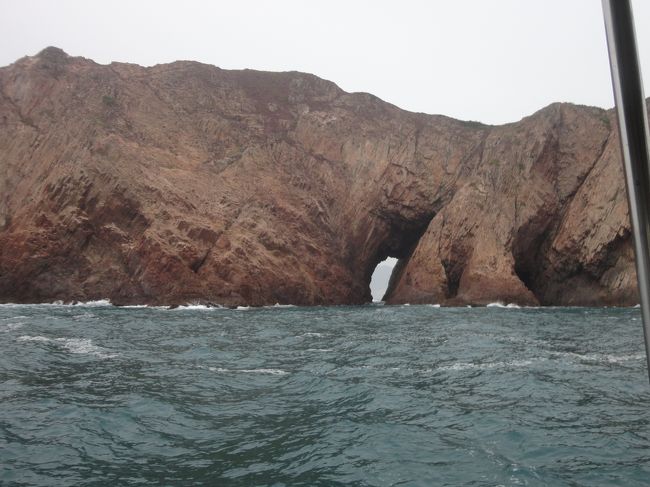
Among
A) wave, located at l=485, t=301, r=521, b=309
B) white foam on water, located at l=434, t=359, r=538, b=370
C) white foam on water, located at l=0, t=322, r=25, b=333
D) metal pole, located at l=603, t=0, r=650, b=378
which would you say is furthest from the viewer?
wave, located at l=485, t=301, r=521, b=309

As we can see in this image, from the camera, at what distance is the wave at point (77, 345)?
1333 centimetres

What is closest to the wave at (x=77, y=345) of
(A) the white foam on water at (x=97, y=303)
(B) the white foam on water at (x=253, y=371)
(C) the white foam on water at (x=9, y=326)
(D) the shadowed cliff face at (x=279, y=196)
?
(C) the white foam on water at (x=9, y=326)

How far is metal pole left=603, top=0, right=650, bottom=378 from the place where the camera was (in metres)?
1.43

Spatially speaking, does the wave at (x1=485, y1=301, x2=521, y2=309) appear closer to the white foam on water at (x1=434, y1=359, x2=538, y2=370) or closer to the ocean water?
the ocean water

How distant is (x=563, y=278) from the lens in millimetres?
38188

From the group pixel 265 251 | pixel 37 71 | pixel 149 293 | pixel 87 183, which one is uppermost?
pixel 37 71

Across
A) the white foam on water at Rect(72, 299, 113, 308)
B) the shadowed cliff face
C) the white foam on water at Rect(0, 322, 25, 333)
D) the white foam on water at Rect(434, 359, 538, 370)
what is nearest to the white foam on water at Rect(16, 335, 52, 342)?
the white foam on water at Rect(0, 322, 25, 333)

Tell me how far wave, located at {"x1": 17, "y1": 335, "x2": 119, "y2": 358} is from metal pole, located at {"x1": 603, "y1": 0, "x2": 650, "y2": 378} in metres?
13.4

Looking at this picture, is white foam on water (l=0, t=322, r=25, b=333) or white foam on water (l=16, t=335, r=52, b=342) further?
white foam on water (l=0, t=322, r=25, b=333)

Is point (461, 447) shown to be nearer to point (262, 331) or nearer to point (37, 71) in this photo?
point (262, 331)

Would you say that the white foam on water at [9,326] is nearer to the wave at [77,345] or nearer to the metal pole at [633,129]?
the wave at [77,345]

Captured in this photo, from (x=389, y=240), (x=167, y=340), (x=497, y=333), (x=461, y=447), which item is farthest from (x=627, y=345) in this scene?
(x=389, y=240)

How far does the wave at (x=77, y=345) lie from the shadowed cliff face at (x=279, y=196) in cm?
1880

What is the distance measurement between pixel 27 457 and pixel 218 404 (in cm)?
328
